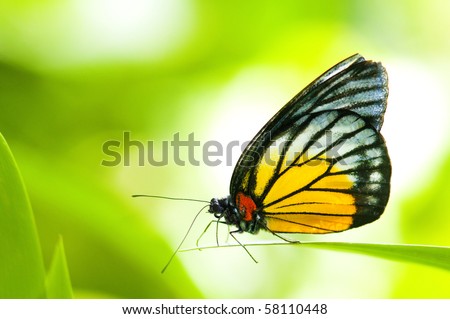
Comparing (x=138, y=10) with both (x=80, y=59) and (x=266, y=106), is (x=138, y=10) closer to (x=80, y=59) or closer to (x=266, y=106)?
(x=80, y=59)

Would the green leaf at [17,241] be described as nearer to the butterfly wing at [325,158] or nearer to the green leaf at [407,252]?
the green leaf at [407,252]

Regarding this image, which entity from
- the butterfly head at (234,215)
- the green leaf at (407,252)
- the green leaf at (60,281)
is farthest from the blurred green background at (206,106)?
the green leaf at (407,252)

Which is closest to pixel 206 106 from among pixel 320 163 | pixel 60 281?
pixel 320 163

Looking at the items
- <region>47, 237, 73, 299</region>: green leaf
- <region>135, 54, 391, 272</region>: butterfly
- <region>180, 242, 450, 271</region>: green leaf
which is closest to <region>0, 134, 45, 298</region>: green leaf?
<region>47, 237, 73, 299</region>: green leaf

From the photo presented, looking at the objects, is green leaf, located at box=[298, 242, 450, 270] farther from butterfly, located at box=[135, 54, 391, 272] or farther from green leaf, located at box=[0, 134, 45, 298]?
butterfly, located at box=[135, 54, 391, 272]

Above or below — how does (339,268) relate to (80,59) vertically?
below

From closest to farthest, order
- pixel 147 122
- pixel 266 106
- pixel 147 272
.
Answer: pixel 147 272, pixel 147 122, pixel 266 106

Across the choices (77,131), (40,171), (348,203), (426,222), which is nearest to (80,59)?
(77,131)
